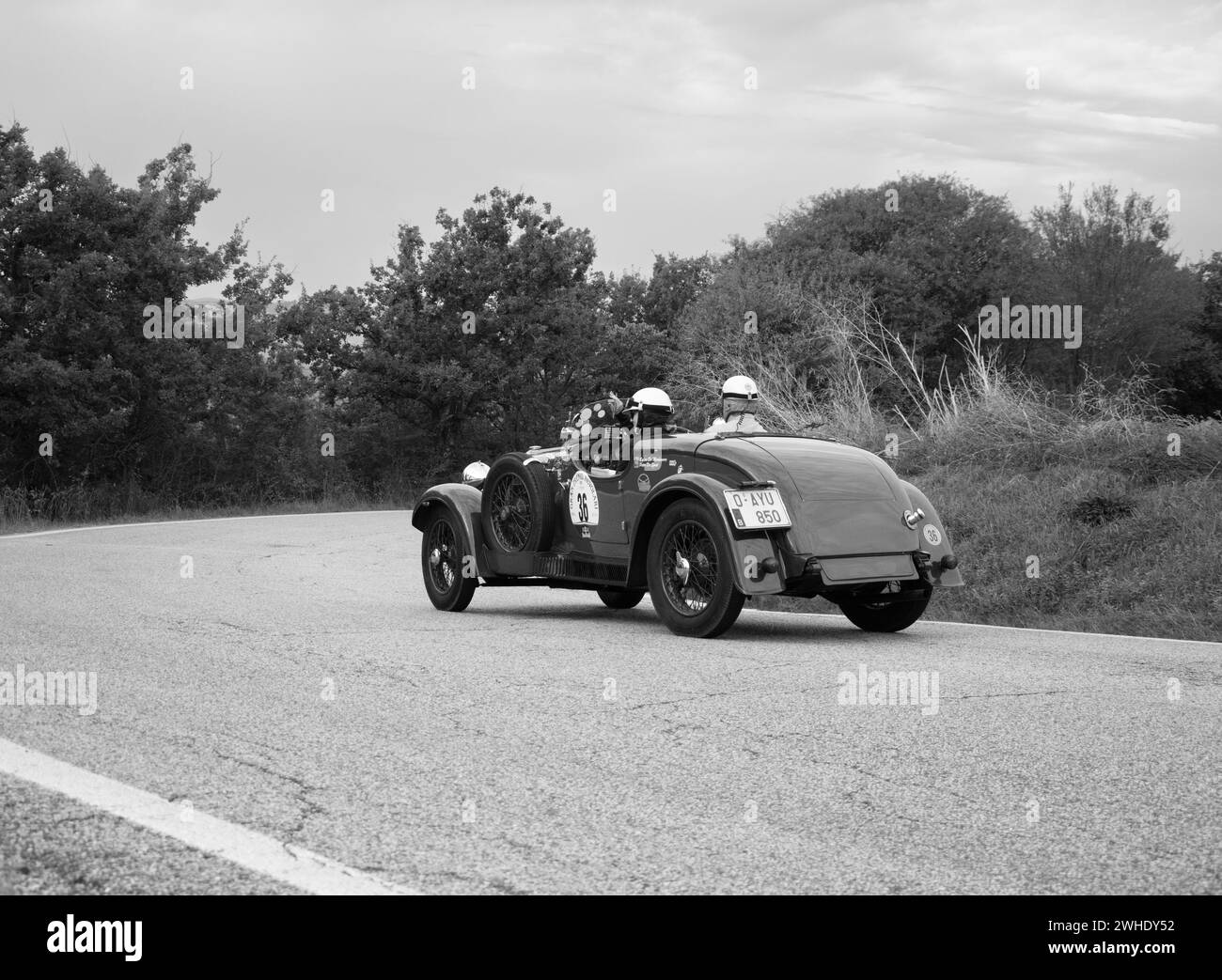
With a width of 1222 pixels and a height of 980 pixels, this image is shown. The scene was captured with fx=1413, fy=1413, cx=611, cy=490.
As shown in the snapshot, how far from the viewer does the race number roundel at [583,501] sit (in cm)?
996

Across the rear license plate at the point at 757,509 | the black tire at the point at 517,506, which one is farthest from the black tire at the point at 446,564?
the rear license plate at the point at 757,509

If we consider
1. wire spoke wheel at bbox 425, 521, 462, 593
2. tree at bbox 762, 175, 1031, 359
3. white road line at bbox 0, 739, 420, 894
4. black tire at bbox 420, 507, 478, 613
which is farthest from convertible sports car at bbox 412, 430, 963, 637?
tree at bbox 762, 175, 1031, 359

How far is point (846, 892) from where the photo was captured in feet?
11.7

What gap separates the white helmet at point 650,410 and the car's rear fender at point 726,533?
2.60ft

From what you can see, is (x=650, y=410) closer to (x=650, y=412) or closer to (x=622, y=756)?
(x=650, y=412)

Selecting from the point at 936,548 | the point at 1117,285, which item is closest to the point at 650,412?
the point at 936,548

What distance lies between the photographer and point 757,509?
8578 millimetres

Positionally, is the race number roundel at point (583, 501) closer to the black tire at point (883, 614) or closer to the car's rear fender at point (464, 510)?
the car's rear fender at point (464, 510)

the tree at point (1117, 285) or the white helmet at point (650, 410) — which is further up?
the tree at point (1117, 285)

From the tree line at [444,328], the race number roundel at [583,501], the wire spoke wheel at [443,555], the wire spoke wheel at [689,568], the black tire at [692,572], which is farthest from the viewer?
the tree line at [444,328]

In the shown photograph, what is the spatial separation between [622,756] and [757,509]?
3.60 metres

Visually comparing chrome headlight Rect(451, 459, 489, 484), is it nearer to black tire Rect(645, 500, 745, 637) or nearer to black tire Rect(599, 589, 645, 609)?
black tire Rect(599, 589, 645, 609)
